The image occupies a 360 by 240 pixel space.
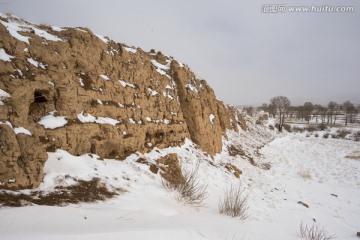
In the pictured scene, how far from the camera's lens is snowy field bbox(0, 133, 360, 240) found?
101 inches

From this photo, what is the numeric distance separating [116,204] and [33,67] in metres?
3.33

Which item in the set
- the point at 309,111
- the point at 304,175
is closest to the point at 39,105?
the point at 304,175

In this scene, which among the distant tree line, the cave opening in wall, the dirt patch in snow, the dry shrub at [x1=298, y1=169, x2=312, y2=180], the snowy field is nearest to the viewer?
the snowy field

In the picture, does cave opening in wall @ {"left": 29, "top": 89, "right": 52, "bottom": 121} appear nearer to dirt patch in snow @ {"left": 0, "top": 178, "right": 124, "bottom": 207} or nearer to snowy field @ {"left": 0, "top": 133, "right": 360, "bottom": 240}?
snowy field @ {"left": 0, "top": 133, "right": 360, "bottom": 240}

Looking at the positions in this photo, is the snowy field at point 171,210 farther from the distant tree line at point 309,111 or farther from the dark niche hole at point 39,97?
the distant tree line at point 309,111

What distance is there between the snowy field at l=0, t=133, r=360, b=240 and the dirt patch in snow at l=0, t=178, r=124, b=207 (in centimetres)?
19

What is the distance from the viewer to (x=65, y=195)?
3.65m

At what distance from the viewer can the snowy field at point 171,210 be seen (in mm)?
2572

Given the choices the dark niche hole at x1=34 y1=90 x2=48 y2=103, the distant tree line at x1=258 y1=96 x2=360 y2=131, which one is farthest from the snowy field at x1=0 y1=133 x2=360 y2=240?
the distant tree line at x1=258 y1=96 x2=360 y2=131

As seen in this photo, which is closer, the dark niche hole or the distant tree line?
the dark niche hole

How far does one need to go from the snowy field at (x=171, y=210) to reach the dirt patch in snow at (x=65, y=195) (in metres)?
0.19

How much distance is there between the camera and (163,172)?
20.6ft

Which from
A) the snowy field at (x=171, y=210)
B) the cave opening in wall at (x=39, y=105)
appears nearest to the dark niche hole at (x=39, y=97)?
the cave opening in wall at (x=39, y=105)

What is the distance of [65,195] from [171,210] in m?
1.83
